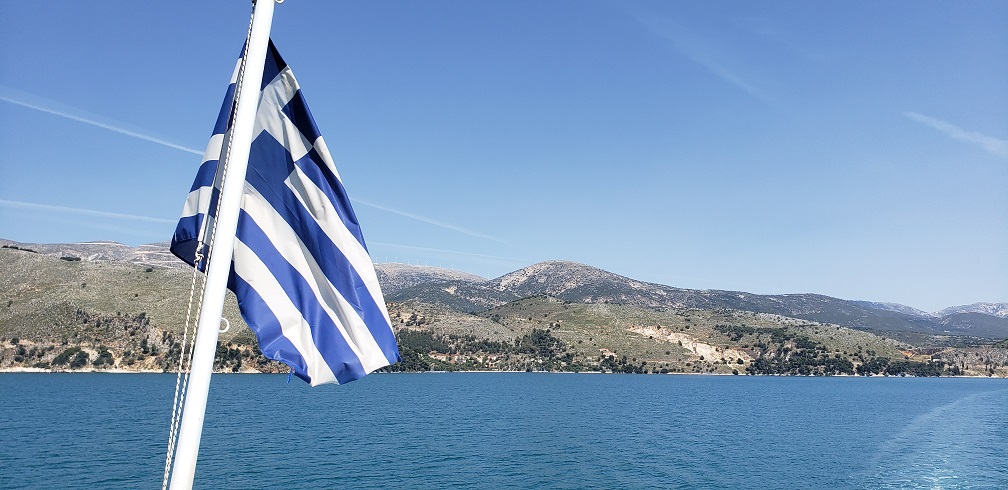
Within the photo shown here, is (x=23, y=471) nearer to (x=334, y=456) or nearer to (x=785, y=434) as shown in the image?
(x=334, y=456)

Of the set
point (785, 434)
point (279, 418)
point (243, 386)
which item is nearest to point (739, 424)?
point (785, 434)

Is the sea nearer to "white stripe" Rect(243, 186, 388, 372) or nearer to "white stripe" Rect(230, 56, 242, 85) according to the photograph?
"white stripe" Rect(243, 186, 388, 372)

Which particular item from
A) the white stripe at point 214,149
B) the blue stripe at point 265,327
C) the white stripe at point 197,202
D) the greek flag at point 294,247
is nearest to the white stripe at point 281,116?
the greek flag at point 294,247

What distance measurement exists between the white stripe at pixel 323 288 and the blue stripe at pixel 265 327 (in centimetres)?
57

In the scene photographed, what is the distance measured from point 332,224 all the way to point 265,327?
139cm

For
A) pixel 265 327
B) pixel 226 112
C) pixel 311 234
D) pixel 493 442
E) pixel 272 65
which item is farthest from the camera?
pixel 493 442

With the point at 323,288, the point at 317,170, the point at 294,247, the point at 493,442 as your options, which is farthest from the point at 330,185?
the point at 493,442

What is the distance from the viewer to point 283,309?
747cm

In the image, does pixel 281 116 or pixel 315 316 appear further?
pixel 315 316

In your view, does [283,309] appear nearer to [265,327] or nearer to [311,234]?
[265,327]

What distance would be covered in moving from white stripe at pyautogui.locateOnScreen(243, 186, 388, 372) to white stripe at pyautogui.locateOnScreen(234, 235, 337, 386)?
32 centimetres

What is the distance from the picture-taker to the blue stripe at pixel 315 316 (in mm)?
7422

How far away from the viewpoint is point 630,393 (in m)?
130

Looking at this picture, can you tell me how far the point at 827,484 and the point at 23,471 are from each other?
52551 millimetres
